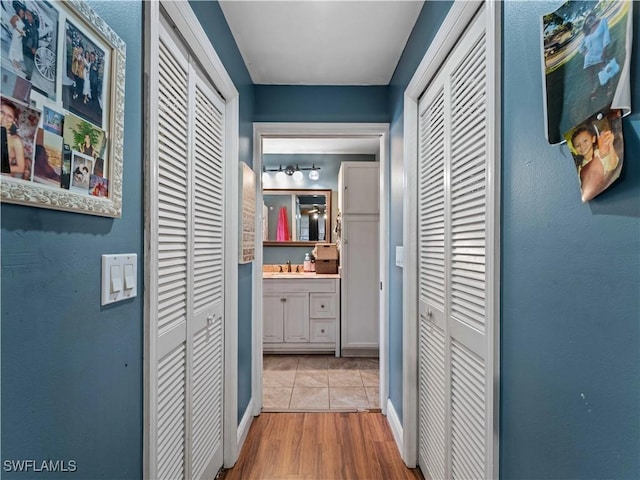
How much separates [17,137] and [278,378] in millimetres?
2898

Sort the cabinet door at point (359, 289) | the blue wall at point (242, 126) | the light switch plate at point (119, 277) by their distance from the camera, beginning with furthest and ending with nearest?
the cabinet door at point (359, 289) → the blue wall at point (242, 126) → the light switch plate at point (119, 277)

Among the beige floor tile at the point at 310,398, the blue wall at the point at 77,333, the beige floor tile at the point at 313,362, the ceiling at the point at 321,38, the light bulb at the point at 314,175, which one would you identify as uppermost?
the ceiling at the point at 321,38

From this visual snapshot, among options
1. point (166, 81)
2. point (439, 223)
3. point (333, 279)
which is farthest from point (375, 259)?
point (166, 81)

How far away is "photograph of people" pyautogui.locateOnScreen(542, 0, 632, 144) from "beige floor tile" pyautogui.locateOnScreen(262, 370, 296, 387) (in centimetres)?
282

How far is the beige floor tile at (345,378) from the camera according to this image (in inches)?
116

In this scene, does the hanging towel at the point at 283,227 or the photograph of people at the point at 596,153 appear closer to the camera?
the photograph of people at the point at 596,153

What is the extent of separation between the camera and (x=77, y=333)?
0.74 meters

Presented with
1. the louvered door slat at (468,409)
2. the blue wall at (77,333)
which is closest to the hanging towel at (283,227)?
the louvered door slat at (468,409)

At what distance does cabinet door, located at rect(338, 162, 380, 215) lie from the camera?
11.8 ft

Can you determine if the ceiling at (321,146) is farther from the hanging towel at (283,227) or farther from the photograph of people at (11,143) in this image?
the photograph of people at (11,143)

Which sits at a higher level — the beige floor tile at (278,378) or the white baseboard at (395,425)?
the white baseboard at (395,425)

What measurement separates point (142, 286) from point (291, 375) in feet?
8.04

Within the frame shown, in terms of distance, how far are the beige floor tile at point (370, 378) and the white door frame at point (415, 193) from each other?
0.96 metres

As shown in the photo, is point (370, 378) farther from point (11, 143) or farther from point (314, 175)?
point (11, 143)
